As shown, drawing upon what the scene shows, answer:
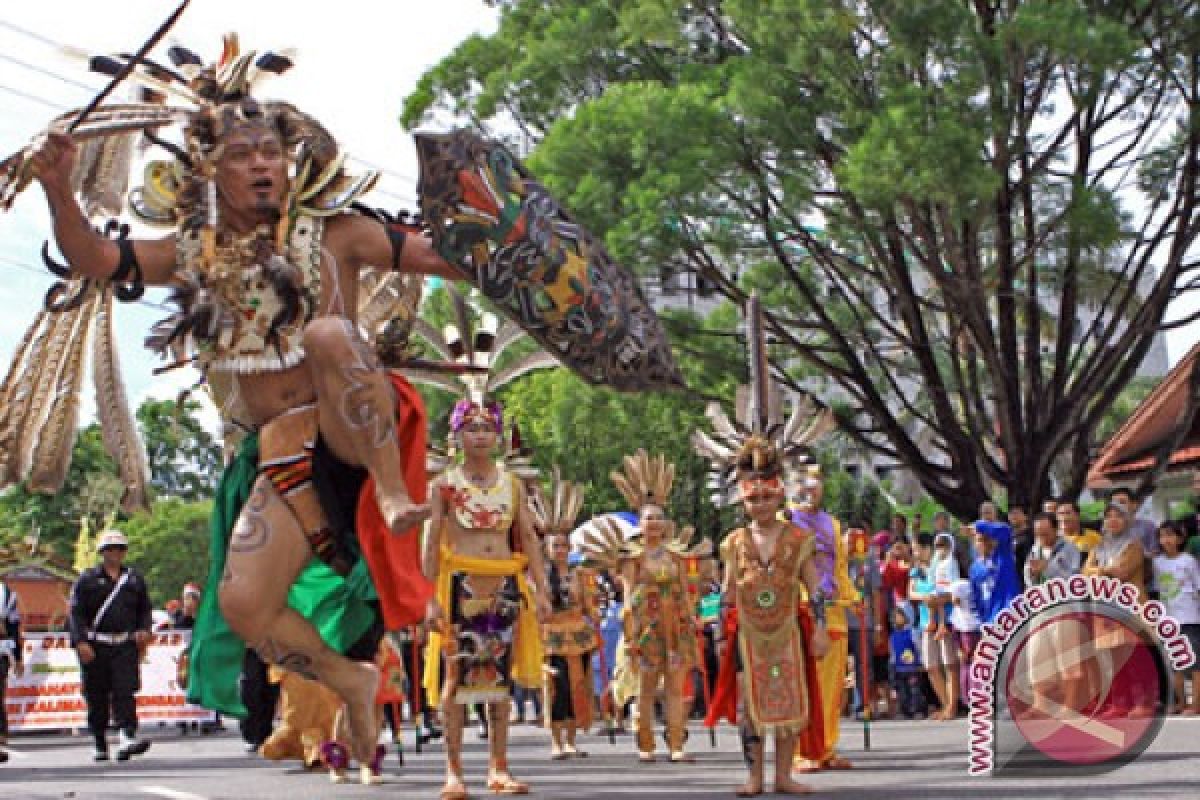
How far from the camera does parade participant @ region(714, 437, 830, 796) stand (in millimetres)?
8664

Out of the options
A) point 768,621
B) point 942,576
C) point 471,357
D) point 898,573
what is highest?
point 471,357

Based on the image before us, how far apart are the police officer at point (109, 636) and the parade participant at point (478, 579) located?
16.8 ft

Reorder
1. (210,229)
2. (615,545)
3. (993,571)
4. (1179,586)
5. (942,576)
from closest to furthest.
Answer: (210,229) → (615,545) → (1179,586) → (993,571) → (942,576)

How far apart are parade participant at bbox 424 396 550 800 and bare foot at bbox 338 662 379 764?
3.47 m

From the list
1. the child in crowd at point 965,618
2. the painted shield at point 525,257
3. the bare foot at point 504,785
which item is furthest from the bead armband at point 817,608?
the child in crowd at point 965,618

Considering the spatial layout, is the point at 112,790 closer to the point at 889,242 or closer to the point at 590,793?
the point at 590,793

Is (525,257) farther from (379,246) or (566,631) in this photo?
(566,631)

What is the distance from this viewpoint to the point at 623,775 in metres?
10.6

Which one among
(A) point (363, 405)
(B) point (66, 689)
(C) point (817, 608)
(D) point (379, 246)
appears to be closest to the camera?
(A) point (363, 405)

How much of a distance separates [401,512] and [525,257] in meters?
Answer: 0.90

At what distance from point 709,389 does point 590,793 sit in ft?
50.1

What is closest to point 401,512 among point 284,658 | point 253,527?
point 253,527

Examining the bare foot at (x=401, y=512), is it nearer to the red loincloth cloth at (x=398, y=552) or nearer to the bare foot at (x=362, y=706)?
the red loincloth cloth at (x=398, y=552)

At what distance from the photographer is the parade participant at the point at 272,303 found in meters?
5.44
